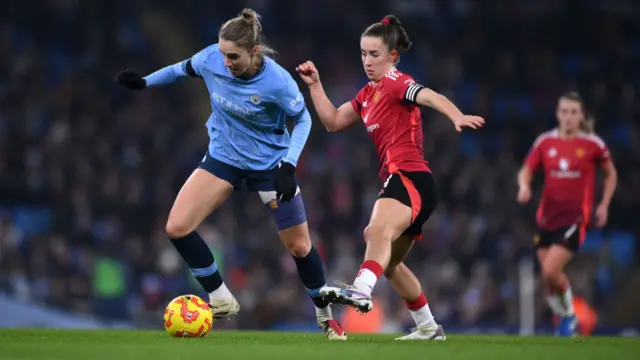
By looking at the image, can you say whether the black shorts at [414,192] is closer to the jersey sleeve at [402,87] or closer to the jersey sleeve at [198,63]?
the jersey sleeve at [402,87]

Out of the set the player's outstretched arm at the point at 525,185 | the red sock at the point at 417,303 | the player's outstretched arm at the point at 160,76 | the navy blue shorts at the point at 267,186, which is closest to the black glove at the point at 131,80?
the player's outstretched arm at the point at 160,76

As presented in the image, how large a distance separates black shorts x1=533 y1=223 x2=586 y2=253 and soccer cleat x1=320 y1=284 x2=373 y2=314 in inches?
180

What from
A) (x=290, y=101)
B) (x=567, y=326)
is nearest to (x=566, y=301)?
(x=567, y=326)

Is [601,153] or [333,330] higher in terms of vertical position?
[601,153]

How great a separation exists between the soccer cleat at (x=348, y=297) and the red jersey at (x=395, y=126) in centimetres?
105

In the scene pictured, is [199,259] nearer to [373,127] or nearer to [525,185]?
[373,127]

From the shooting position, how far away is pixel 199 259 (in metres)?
8.01

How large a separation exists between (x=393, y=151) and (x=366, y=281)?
1.03 m

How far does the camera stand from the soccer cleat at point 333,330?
26.0 ft

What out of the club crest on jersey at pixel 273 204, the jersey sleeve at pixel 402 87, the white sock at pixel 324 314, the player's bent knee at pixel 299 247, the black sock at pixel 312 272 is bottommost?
the white sock at pixel 324 314

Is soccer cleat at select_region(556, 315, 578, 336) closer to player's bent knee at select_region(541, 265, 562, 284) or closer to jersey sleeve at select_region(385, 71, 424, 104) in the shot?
player's bent knee at select_region(541, 265, 562, 284)

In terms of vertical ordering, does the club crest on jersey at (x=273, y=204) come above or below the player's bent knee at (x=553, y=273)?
above

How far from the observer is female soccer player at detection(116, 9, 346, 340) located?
7.73m

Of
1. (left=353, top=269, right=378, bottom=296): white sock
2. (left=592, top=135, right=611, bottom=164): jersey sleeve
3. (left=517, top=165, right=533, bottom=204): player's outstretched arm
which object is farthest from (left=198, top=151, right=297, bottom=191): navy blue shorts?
(left=592, top=135, right=611, bottom=164): jersey sleeve
